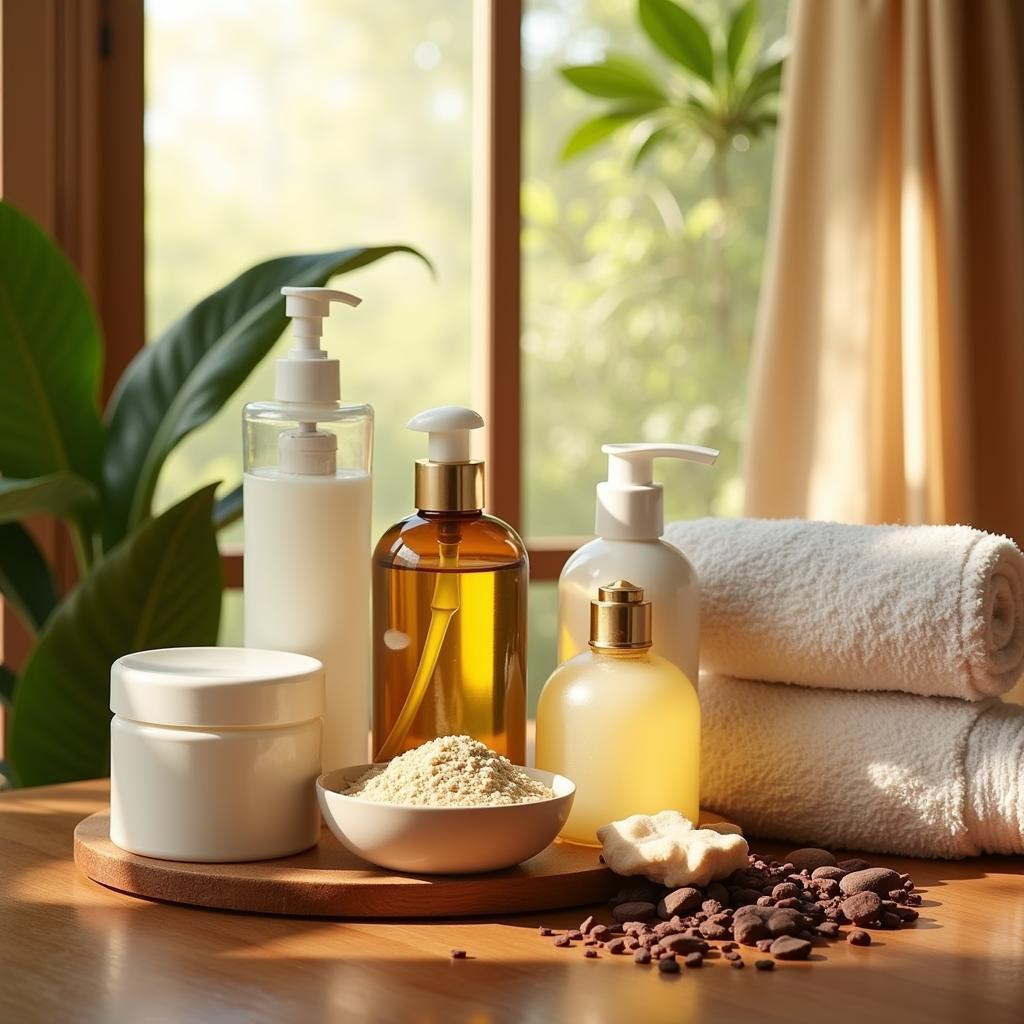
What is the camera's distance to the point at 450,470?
73cm

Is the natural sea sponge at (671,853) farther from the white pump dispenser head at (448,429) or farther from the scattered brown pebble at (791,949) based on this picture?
the white pump dispenser head at (448,429)

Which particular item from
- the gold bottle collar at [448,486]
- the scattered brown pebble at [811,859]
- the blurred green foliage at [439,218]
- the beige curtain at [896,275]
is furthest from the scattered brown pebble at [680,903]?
the blurred green foliage at [439,218]

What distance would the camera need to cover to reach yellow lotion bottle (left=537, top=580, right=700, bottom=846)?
696 mm

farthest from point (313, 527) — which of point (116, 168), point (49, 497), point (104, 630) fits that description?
point (116, 168)

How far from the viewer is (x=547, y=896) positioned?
652 mm

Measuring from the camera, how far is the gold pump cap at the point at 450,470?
2.38 ft

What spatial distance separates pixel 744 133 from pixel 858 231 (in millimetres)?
441

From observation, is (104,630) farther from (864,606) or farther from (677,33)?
(677,33)

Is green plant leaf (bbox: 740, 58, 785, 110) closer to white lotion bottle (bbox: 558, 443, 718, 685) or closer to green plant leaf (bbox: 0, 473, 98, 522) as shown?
green plant leaf (bbox: 0, 473, 98, 522)

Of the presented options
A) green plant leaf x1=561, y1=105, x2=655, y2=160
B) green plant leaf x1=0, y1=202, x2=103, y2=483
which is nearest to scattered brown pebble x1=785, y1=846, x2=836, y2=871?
green plant leaf x1=0, y1=202, x2=103, y2=483

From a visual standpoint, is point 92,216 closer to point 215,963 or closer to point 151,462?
point 151,462

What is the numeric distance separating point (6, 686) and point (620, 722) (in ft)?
2.86

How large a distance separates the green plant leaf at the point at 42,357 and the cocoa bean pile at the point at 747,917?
2.80 ft

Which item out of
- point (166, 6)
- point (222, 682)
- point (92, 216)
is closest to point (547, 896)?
point (222, 682)
